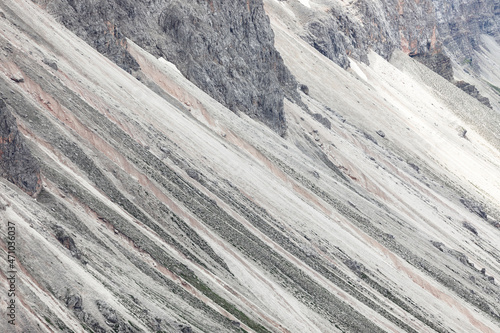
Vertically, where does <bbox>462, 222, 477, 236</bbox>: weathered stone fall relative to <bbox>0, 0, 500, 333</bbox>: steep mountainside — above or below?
above

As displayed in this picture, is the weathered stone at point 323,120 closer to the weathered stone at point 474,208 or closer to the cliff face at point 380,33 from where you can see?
the weathered stone at point 474,208

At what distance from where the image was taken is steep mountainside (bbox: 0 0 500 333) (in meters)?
42.5

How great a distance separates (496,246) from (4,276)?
74424 millimetres

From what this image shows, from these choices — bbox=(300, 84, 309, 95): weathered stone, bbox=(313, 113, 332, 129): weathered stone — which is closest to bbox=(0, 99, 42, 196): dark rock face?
bbox=(313, 113, 332, 129): weathered stone

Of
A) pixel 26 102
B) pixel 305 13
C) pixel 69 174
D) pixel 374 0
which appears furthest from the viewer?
pixel 374 0

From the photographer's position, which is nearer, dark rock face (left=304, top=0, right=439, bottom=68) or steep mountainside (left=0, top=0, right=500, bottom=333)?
steep mountainside (left=0, top=0, right=500, bottom=333)

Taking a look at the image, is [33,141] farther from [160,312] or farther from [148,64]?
[148,64]

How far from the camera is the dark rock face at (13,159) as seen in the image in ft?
148

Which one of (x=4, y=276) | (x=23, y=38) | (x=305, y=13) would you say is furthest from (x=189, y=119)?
(x=305, y=13)

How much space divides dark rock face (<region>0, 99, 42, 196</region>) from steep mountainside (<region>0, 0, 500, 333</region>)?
13 cm

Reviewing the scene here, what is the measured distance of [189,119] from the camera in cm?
7181

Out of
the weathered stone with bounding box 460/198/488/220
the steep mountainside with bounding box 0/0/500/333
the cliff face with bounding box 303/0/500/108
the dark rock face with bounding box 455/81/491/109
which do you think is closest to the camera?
the steep mountainside with bounding box 0/0/500/333

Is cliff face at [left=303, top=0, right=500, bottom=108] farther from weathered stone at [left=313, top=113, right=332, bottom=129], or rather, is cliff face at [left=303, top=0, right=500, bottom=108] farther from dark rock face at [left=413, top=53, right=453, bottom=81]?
weathered stone at [left=313, top=113, right=332, bottom=129]

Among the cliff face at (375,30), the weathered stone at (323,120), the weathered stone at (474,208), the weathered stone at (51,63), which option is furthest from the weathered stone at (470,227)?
the weathered stone at (51,63)
